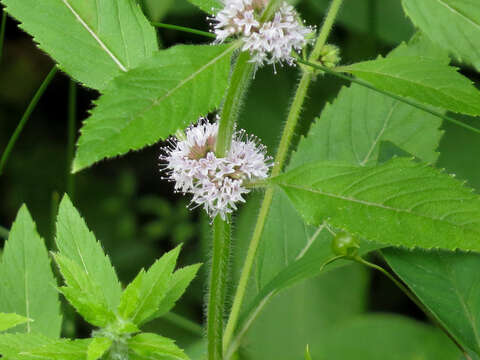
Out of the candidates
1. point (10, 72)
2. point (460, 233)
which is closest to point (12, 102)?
point (10, 72)

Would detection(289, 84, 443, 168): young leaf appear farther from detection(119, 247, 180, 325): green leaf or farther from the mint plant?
detection(119, 247, 180, 325): green leaf

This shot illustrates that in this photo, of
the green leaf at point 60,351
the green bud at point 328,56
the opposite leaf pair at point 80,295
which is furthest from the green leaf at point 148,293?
the green bud at point 328,56

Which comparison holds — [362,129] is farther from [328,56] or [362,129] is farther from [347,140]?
[328,56]

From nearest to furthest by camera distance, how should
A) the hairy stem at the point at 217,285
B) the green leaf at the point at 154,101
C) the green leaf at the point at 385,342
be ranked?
1. the green leaf at the point at 154,101
2. the hairy stem at the point at 217,285
3. the green leaf at the point at 385,342

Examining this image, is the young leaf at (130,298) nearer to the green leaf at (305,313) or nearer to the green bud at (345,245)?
the green bud at (345,245)

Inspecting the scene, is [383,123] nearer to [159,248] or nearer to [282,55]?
[282,55]

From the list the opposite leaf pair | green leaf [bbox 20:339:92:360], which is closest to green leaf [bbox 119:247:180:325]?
the opposite leaf pair

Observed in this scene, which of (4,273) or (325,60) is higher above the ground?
(325,60)

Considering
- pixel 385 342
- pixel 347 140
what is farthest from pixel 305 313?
pixel 347 140
